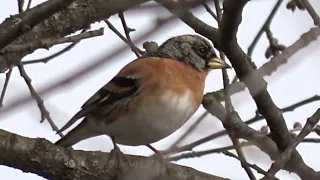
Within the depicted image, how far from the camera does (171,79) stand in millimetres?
3637

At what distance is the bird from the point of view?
3449mm

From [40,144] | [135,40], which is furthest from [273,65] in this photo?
[135,40]

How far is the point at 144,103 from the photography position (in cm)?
347

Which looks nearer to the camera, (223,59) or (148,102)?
(148,102)

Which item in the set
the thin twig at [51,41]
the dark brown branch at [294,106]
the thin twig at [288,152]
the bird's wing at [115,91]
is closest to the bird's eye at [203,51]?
the bird's wing at [115,91]

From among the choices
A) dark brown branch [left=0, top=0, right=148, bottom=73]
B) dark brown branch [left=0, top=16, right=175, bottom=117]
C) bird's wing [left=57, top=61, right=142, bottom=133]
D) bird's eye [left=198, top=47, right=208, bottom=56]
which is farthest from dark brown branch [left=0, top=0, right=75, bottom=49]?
bird's eye [left=198, top=47, right=208, bottom=56]

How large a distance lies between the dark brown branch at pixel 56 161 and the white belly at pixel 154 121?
438 millimetres

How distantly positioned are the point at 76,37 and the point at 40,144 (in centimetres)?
91

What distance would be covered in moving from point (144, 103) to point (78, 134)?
50cm

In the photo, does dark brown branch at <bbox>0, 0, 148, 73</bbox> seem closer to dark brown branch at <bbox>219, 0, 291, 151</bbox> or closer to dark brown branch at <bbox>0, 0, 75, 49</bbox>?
dark brown branch at <bbox>219, 0, 291, 151</bbox>

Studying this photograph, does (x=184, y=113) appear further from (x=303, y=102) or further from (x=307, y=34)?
(x=307, y=34)

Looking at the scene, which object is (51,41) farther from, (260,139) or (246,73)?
(260,139)

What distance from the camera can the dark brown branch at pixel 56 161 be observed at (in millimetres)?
2682

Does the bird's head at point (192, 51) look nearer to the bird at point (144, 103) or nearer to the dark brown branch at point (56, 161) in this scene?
the bird at point (144, 103)
